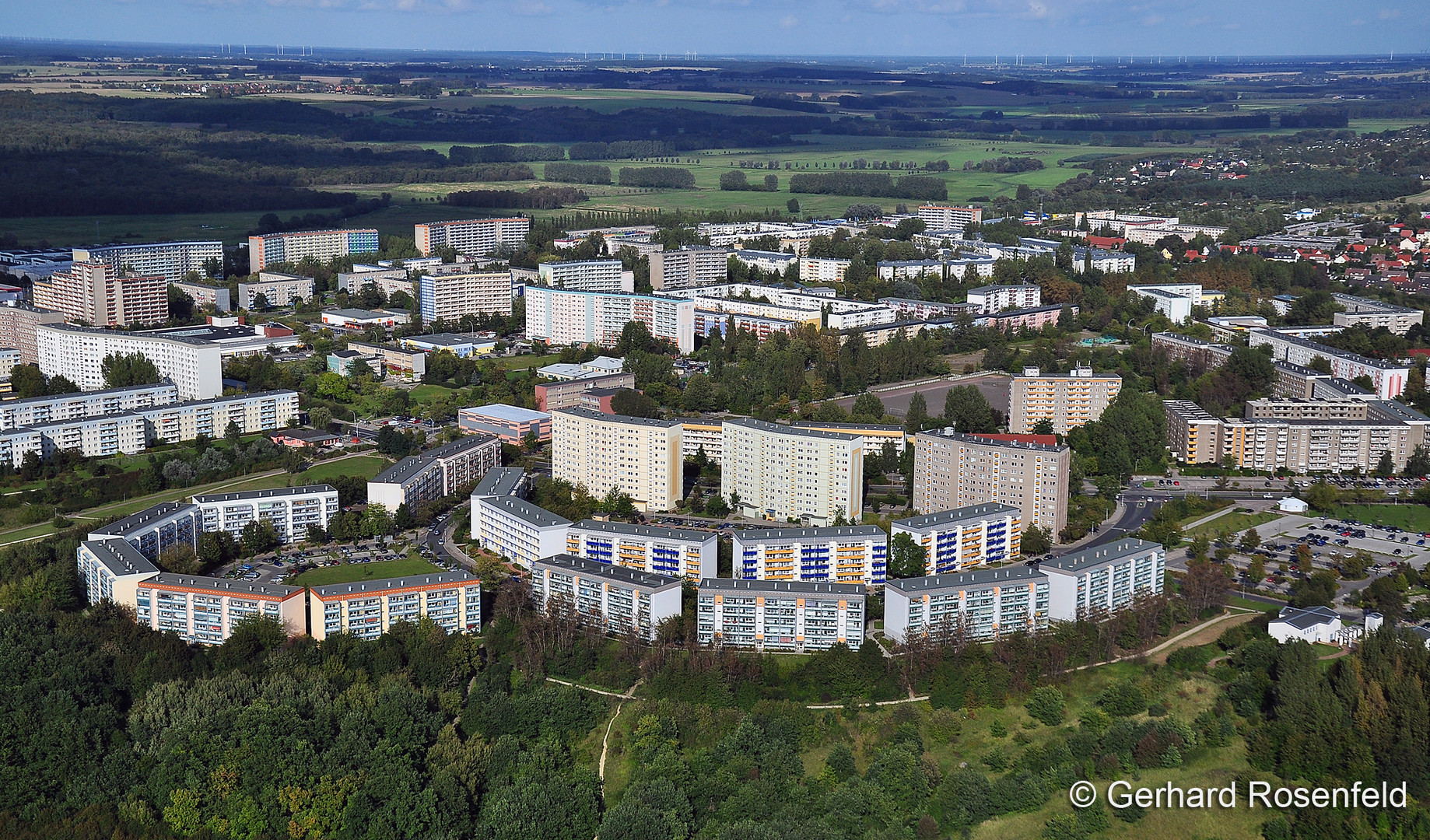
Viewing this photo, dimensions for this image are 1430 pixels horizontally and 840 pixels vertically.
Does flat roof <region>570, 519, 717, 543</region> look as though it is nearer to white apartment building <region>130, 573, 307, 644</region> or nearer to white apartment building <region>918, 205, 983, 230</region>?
Result: white apartment building <region>130, 573, 307, 644</region>

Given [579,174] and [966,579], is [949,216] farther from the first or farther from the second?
[966,579]

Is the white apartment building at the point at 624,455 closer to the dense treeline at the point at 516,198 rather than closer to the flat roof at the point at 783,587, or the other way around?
the flat roof at the point at 783,587

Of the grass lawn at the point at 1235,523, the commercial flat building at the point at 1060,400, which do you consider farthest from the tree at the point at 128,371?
the grass lawn at the point at 1235,523

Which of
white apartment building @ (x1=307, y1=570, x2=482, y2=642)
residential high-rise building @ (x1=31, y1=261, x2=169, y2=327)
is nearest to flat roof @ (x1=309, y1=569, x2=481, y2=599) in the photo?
white apartment building @ (x1=307, y1=570, x2=482, y2=642)

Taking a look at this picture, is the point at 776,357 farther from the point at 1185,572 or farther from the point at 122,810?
the point at 122,810

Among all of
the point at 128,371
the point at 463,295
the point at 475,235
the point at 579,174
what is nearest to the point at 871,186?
the point at 579,174

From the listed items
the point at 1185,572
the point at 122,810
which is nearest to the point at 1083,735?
the point at 1185,572
